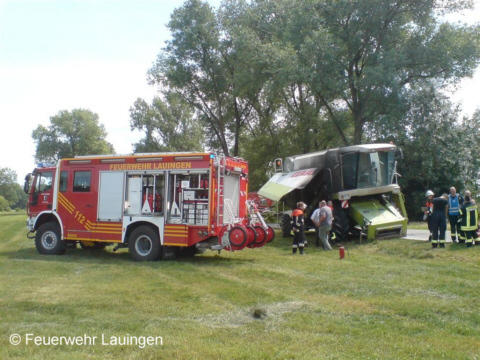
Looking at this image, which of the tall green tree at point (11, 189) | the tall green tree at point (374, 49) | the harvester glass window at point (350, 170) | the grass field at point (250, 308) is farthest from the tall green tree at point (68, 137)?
the grass field at point (250, 308)

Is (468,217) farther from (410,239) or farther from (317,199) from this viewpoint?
(317,199)

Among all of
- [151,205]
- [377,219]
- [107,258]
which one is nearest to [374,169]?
[377,219]

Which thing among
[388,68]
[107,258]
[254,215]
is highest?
[388,68]

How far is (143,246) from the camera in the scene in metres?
13.5

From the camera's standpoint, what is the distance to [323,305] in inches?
304

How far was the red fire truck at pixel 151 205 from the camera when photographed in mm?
12680

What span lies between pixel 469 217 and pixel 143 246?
908 centimetres

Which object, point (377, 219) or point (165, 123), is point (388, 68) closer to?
point (377, 219)

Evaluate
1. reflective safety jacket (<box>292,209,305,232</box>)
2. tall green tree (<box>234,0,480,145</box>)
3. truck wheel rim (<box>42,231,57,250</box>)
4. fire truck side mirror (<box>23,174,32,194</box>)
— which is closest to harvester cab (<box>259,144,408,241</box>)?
reflective safety jacket (<box>292,209,305,232</box>)

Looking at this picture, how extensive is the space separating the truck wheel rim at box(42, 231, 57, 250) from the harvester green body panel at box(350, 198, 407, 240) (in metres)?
10.1

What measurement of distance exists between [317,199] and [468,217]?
21.8 ft

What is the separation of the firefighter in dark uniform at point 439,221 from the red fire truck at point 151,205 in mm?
4642

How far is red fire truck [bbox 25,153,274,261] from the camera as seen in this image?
41.6ft

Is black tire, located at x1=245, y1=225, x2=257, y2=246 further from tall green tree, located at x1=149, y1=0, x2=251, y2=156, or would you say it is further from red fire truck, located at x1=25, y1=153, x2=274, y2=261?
tall green tree, located at x1=149, y1=0, x2=251, y2=156
